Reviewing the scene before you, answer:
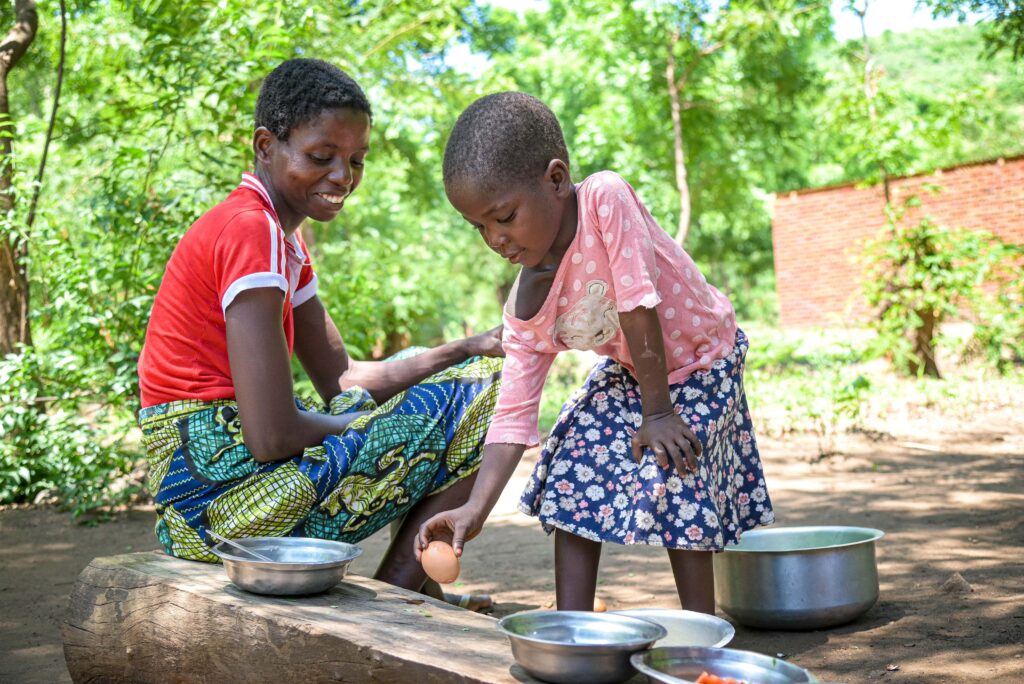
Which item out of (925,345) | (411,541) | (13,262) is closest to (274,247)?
(411,541)

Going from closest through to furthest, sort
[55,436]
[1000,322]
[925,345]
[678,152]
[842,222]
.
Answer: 1. [55,436]
2. [1000,322]
3. [925,345]
4. [678,152]
5. [842,222]

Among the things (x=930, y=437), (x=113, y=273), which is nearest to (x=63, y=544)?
(x=113, y=273)

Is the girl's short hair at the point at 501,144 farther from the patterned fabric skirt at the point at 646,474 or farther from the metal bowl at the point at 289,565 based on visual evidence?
the metal bowl at the point at 289,565

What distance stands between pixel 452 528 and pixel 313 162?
1120 millimetres

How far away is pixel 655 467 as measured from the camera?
2.38 m

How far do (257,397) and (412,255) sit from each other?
890 centimetres

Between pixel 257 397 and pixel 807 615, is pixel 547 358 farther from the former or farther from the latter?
pixel 807 615

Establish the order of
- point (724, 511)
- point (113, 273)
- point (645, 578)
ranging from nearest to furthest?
point (724, 511)
point (645, 578)
point (113, 273)

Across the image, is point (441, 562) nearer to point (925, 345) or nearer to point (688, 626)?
point (688, 626)

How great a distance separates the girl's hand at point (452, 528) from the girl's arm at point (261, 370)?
1.50 feet

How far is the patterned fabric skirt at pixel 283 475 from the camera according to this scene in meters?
2.50

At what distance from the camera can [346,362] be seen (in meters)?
3.25

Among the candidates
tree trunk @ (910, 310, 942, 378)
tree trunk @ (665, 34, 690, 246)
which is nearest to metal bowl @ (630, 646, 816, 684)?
tree trunk @ (910, 310, 942, 378)

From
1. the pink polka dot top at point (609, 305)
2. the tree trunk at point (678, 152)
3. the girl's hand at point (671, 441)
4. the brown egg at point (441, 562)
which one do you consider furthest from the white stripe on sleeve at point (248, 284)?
the tree trunk at point (678, 152)
